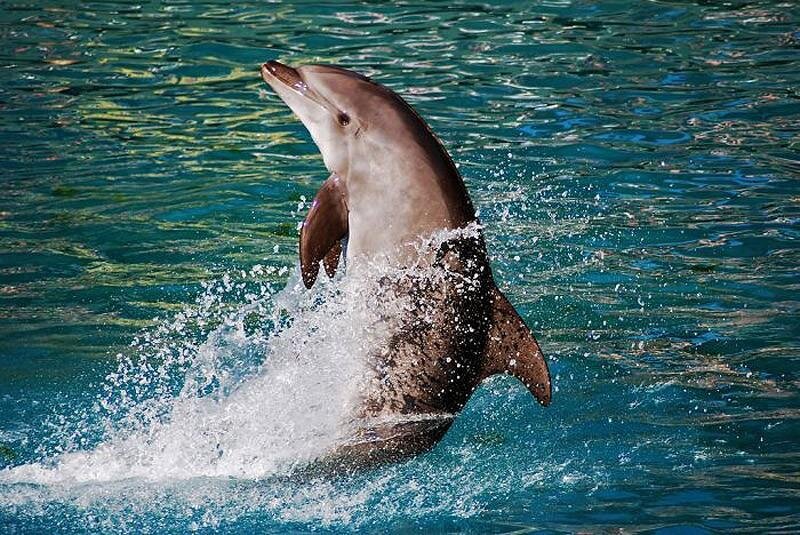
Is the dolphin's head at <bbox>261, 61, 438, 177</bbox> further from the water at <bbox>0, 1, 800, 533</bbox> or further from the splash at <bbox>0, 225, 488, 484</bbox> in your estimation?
the water at <bbox>0, 1, 800, 533</bbox>

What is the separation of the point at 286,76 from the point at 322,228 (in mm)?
771

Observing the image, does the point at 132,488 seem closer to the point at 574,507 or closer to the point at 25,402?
the point at 25,402

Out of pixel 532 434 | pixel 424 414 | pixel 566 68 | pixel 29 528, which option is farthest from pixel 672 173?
pixel 29 528

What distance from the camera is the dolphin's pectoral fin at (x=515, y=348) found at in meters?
5.02

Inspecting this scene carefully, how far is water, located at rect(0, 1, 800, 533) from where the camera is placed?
5141 mm

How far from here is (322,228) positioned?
207 inches

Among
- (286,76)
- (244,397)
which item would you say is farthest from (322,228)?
(244,397)

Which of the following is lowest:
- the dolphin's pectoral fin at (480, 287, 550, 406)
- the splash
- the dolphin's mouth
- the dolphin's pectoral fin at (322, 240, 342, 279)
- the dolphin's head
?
the splash

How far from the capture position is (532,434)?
5570 mm

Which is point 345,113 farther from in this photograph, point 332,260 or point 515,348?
point 515,348

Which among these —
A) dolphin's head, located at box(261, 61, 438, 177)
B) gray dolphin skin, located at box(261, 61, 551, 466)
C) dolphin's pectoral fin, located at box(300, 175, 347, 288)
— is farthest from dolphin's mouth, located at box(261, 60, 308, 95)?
Result: dolphin's pectoral fin, located at box(300, 175, 347, 288)

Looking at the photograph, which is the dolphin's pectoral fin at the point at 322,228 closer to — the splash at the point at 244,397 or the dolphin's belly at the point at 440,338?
the splash at the point at 244,397

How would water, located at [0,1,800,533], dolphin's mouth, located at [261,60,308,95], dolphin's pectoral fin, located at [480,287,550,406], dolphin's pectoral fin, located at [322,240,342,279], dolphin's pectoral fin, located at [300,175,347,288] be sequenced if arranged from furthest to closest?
dolphin's mouth, located at [261,60,308,95] < dolphin's pectoral fin, located at [322,240,342,279] < dolphin's pectoral fin, located at [300,175,347,288] < water, located at [0,1,800,533] < dolphin's pectoral fin, located at [480,287,550,406]

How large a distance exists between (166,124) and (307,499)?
5.82 m
